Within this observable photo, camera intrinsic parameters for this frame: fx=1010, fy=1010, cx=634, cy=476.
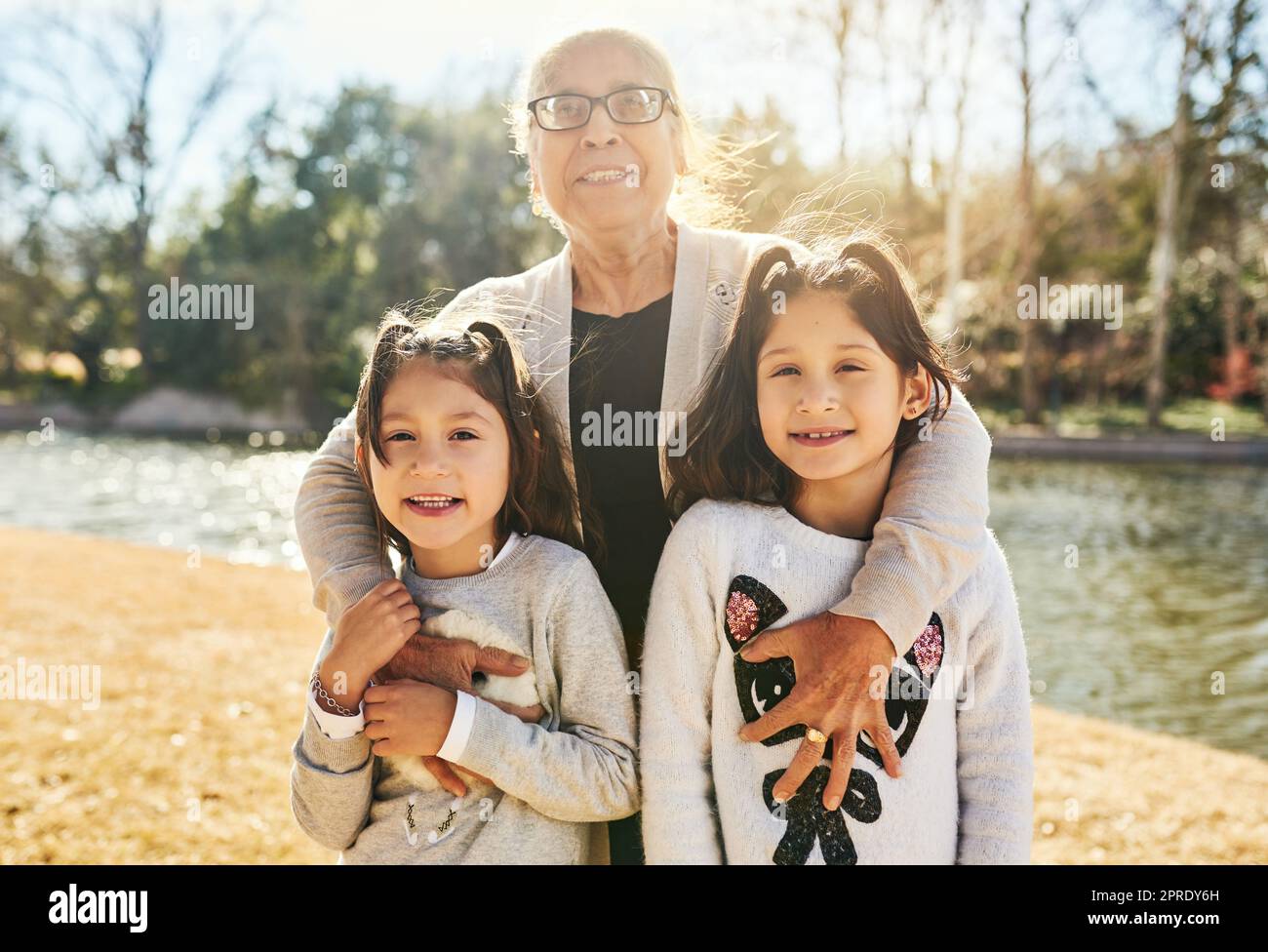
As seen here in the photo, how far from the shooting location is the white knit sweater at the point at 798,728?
1674mm

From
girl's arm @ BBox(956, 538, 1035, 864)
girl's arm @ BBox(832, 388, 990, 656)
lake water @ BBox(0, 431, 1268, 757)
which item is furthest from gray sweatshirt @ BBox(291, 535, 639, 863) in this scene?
lake water @ BBox(0, 431, 1268, 757)

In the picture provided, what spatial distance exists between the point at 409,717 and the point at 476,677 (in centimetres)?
16

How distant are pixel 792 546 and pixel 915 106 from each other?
19.5 meters

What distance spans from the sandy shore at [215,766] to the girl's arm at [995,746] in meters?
1.99

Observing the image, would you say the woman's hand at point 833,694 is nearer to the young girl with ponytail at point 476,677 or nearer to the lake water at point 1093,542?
the young girl with ponytail at point 476,677

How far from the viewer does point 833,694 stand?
5.29 feet

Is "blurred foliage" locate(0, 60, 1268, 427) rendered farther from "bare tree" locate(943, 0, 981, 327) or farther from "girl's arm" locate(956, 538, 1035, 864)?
"girl's arm" locate(956, 538, 1035, 864)

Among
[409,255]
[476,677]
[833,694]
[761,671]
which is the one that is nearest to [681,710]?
[761,671]

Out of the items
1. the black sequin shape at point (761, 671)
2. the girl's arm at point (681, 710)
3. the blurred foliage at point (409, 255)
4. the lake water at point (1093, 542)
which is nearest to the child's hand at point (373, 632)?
the girl's arm at point (681, 710)

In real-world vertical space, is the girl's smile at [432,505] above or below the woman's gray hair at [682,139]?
below

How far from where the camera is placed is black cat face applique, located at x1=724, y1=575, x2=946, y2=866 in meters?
1.66

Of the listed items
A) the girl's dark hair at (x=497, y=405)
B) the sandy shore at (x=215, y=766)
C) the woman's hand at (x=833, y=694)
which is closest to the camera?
the woman's hand at (x=833, y=694)

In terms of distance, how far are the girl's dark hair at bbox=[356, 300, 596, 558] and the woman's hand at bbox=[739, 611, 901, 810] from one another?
1.66 feet

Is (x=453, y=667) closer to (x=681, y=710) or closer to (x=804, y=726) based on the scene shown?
(x=681, y=710)
